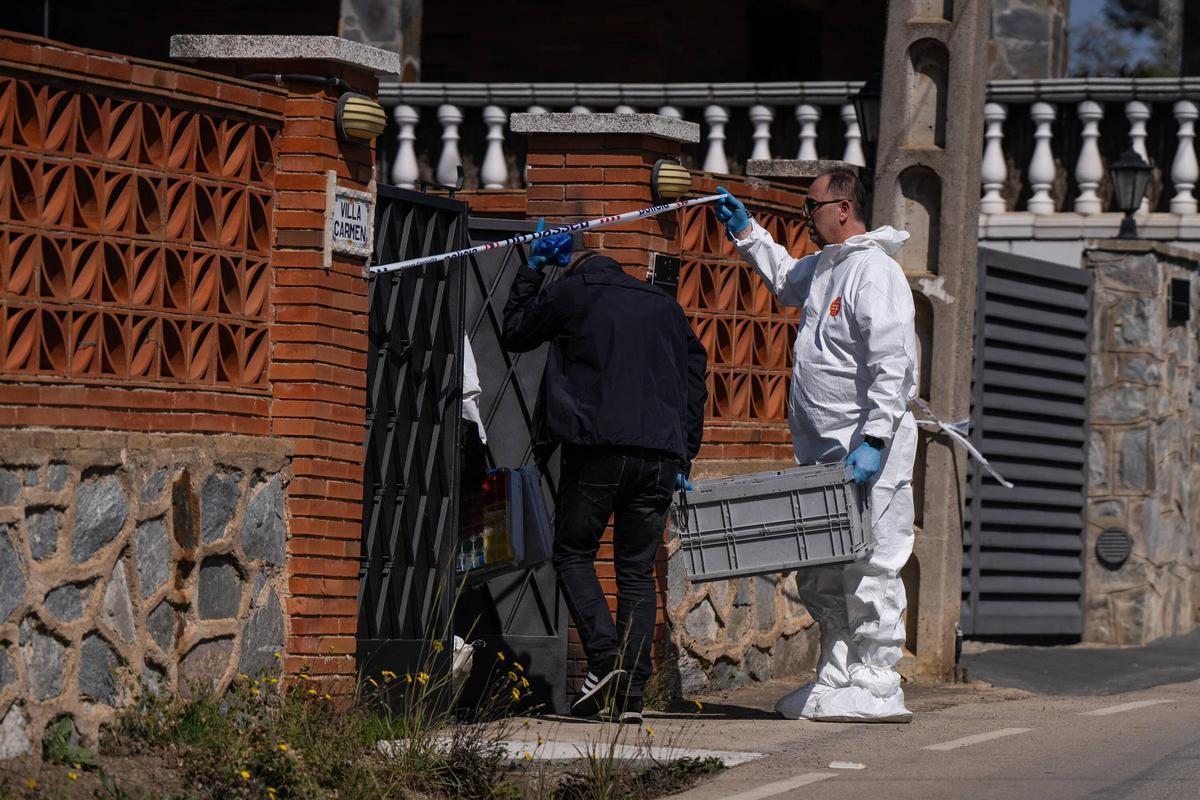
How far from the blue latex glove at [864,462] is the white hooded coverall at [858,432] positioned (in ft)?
0.36

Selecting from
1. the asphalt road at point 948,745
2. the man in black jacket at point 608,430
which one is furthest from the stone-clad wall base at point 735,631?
the man in black jacket at point 608,430

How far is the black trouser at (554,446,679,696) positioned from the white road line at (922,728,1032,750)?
118cm

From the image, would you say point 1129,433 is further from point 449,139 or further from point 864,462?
point 864,462

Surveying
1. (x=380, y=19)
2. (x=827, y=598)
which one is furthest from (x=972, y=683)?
(x=380, y=19)

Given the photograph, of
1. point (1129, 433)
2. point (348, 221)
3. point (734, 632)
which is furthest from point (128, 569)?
point (1129, 433)

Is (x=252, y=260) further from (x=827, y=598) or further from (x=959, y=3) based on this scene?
(x=959, y=3)

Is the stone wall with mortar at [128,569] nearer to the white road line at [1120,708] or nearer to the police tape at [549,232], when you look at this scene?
the police tape at [549,232]

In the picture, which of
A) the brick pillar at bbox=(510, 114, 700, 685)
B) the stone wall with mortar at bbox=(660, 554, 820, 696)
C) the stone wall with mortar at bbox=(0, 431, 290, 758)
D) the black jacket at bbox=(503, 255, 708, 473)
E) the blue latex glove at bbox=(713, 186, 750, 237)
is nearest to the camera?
the stone wall with mortar at bbox=(0, 431, 290, 758)

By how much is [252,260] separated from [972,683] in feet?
16.6

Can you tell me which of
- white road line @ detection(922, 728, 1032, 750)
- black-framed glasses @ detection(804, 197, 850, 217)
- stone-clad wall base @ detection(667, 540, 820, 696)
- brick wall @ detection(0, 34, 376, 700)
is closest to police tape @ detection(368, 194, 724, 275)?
brick wall @ detection(0, 34, 376, 700)

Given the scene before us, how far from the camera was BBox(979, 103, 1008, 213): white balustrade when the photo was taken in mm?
16172

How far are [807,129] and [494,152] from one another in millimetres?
2287

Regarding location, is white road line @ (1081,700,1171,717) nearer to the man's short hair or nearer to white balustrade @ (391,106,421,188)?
the man's short hair

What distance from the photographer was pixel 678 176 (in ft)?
33.5
